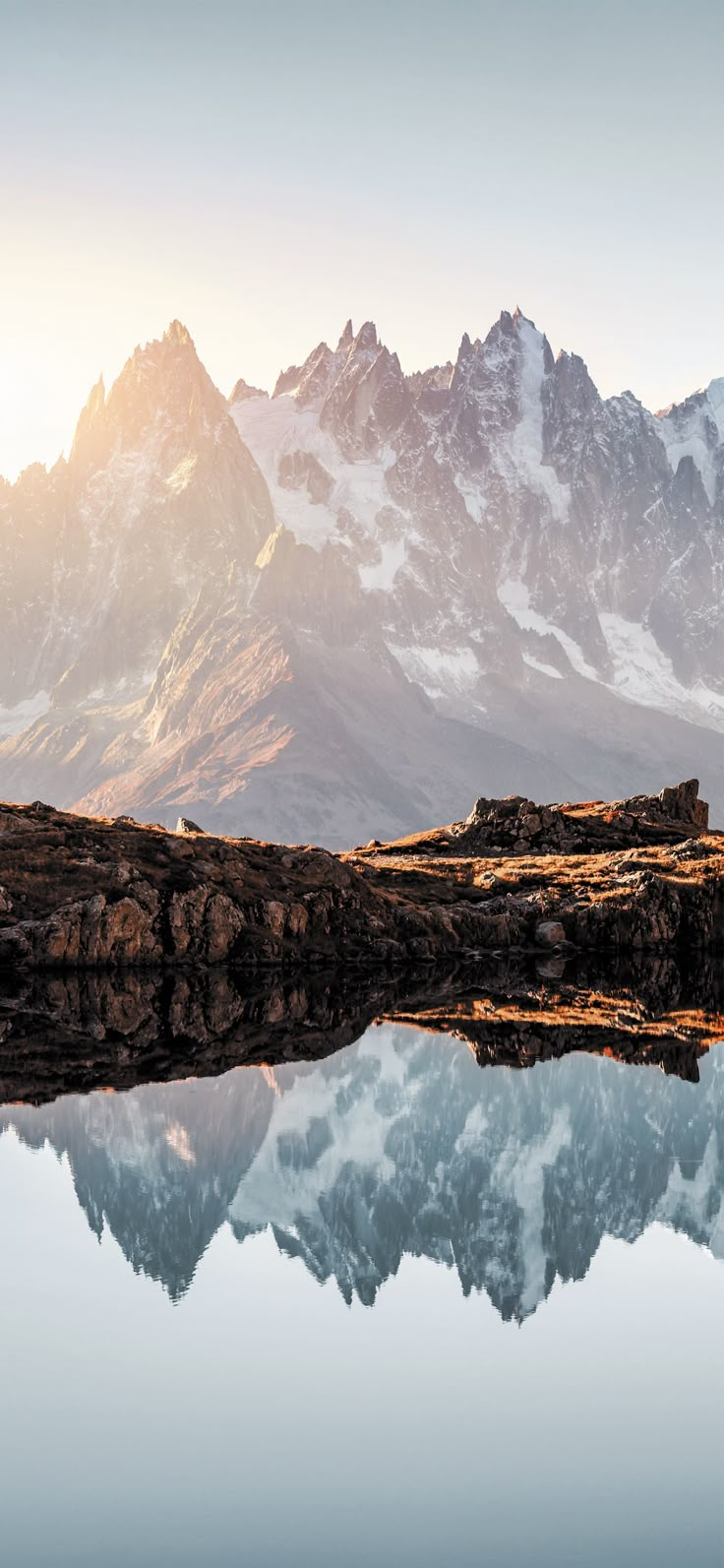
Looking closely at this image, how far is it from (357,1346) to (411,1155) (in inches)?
792

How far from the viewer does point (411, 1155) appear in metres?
50.8

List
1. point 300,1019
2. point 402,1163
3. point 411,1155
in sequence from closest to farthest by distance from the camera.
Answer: point 402,1163 → point 411,1155 → point 300,1019

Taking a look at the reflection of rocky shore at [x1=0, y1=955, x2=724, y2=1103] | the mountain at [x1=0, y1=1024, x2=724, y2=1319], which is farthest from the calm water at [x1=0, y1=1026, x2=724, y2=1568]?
the reflection of rocky shore at [x1=0, y1=955, x2=724, y2=1103]

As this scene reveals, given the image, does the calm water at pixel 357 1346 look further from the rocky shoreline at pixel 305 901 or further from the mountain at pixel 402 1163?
the rocky shoreline at pixel 305 901

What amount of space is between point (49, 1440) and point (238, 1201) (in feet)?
52.8

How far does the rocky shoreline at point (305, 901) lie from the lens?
105 m

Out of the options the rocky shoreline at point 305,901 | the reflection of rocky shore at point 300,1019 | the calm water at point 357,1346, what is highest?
the rocky shoreline at point 305,901

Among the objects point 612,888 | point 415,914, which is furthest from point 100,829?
point 612,888

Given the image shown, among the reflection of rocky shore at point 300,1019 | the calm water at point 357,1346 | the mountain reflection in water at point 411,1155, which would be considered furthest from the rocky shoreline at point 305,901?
the calm water at point 357,1346

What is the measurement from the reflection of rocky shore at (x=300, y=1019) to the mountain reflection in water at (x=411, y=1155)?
0.66m

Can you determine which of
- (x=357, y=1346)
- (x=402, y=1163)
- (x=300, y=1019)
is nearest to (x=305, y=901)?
(x=300, y=1019)

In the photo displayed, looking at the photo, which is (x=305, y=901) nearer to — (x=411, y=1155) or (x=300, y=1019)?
(x=300, y=1019)

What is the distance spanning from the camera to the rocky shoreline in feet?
344

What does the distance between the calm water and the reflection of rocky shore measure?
12.2 metres
